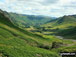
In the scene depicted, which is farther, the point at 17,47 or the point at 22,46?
the point at 22,46

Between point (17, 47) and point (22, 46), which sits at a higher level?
point (17, 47)

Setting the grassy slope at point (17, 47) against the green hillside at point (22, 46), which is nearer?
the grassy slope at point (17, 47)

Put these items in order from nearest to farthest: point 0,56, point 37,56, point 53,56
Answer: point 0,56 < point 37,56 < point 53,56

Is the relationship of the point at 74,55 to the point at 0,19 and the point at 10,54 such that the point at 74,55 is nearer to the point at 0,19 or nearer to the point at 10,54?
the point at 10,54

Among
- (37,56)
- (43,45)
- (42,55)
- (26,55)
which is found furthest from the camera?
(43,45)

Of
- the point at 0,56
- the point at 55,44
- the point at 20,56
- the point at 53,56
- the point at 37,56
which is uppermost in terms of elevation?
the point at 0,56

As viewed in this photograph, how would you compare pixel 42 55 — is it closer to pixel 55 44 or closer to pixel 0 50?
pixel 0 50

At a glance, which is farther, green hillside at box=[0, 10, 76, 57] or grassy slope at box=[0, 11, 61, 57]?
green hillside at box=[0, 10, 76, 57]

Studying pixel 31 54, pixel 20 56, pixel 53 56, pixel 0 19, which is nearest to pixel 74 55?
pixel 53 56

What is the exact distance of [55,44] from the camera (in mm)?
101438

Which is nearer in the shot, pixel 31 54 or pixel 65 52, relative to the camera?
pixel 31 54

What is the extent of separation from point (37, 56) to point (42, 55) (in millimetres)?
4042

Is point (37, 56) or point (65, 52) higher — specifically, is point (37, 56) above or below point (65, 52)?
above

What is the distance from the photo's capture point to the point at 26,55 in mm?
49219
